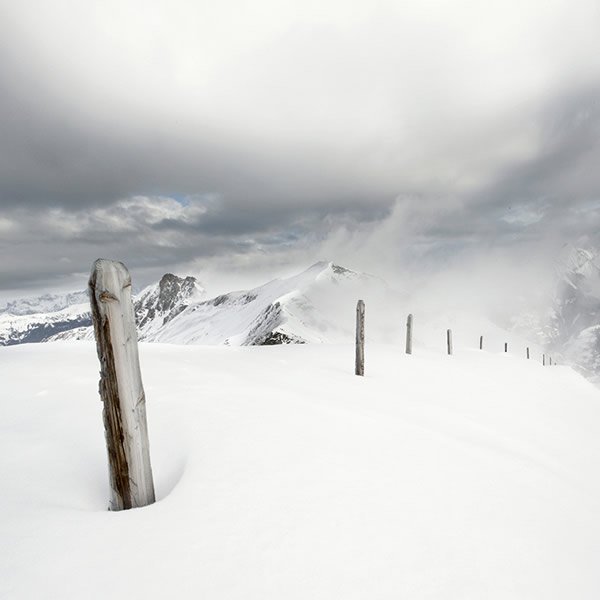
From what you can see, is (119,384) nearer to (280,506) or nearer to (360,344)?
(280,506)

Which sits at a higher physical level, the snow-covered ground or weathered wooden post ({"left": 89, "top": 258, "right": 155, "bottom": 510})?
weathered wooden post ({"left": 89, "top": 258, "right": 155, "bottom": 510})

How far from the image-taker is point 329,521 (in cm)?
299

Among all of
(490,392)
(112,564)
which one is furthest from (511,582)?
(490,392)

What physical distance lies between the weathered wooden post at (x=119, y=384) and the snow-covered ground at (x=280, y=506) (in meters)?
0.22

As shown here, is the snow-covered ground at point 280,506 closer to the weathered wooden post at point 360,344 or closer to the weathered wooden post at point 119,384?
the weathered wooden post at point 119,384

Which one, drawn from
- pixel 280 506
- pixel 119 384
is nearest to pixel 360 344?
pixel 280 506

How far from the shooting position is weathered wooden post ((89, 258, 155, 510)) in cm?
303

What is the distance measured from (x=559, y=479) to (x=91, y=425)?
6439mm

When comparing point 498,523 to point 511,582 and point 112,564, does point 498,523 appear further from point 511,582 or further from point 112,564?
point 112,564

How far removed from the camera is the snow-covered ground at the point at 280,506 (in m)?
2.42

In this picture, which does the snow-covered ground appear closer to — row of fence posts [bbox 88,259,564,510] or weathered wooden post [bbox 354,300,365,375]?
row of fence posts [bbox 88,259,564,510]

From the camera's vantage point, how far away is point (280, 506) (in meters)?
3.10

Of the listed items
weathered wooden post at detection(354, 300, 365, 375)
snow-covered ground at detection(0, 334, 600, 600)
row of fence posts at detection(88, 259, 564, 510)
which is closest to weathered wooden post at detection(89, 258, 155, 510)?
row of fence posts at detection(88, 259, 564, 510)

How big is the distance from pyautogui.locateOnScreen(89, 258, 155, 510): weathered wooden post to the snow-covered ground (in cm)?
22
